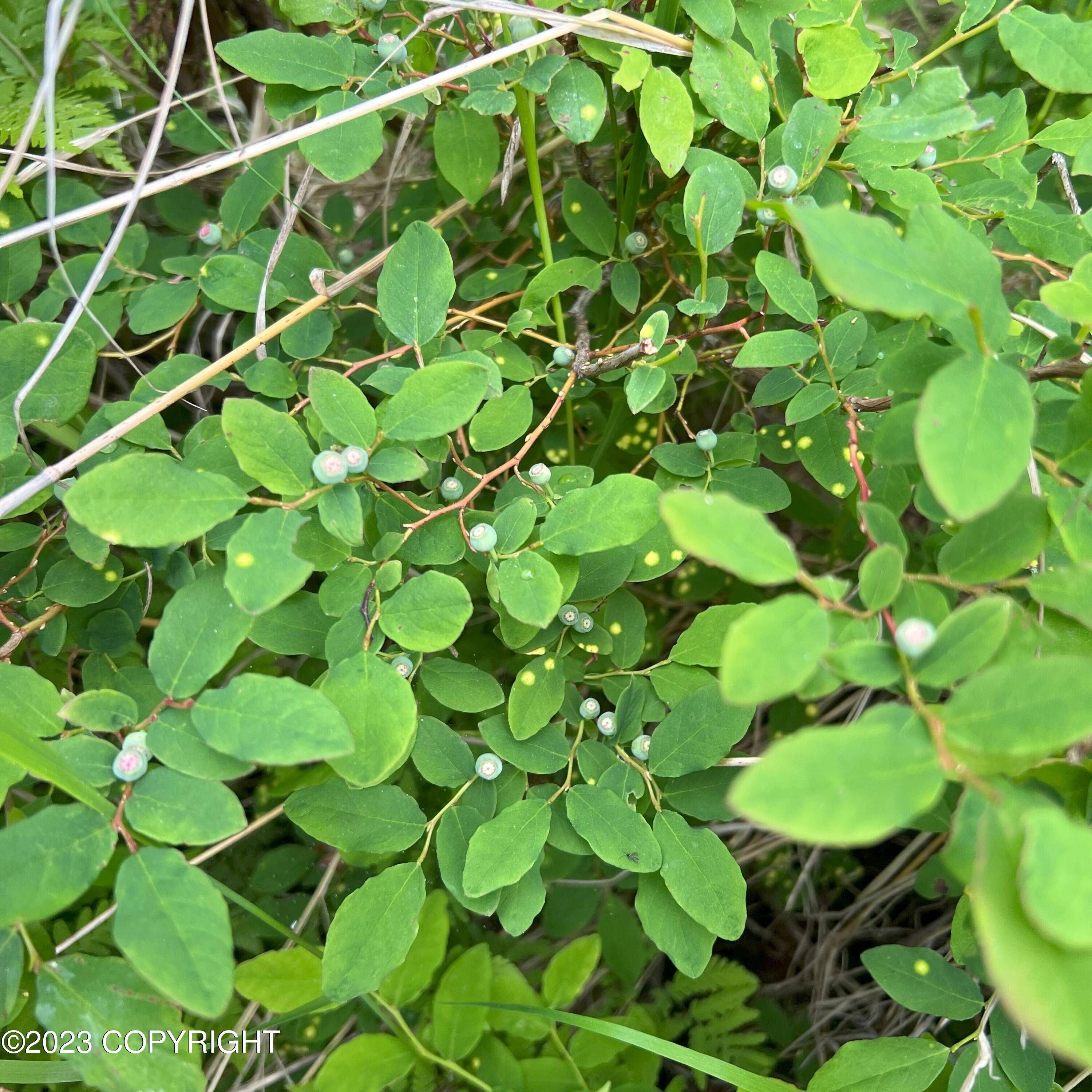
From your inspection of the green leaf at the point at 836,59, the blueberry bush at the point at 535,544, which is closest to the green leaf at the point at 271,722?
the blueberry bush at the point at 535,544

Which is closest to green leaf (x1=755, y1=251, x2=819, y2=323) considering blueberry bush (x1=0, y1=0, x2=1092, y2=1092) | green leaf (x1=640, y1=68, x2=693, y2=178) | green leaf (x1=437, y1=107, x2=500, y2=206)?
blueberry bush (x1=0, y1=0, x2=1092, y2=1092)

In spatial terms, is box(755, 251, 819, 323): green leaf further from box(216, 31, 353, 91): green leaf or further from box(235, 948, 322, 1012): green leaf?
box(235, 948, 322, 1012): green leaf

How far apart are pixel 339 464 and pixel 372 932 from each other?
1.48 ft

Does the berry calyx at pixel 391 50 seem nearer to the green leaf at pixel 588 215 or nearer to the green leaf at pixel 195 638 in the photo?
the green leaf at pixel 588 215

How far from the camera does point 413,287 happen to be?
0.86 meters

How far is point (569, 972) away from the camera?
1.17m

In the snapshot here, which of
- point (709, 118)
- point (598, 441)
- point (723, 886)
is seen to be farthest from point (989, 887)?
point (598, 441)

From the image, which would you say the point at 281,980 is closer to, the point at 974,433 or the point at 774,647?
the point at 774,647

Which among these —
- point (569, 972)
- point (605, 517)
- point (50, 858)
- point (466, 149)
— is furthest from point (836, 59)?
point (569, 972)

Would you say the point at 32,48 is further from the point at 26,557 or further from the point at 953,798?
the point at 953,798

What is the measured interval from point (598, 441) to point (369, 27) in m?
0.65

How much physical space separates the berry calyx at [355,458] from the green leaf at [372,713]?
161mm

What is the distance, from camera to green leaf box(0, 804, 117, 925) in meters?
0.61

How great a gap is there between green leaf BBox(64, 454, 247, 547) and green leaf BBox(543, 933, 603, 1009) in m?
0.82
